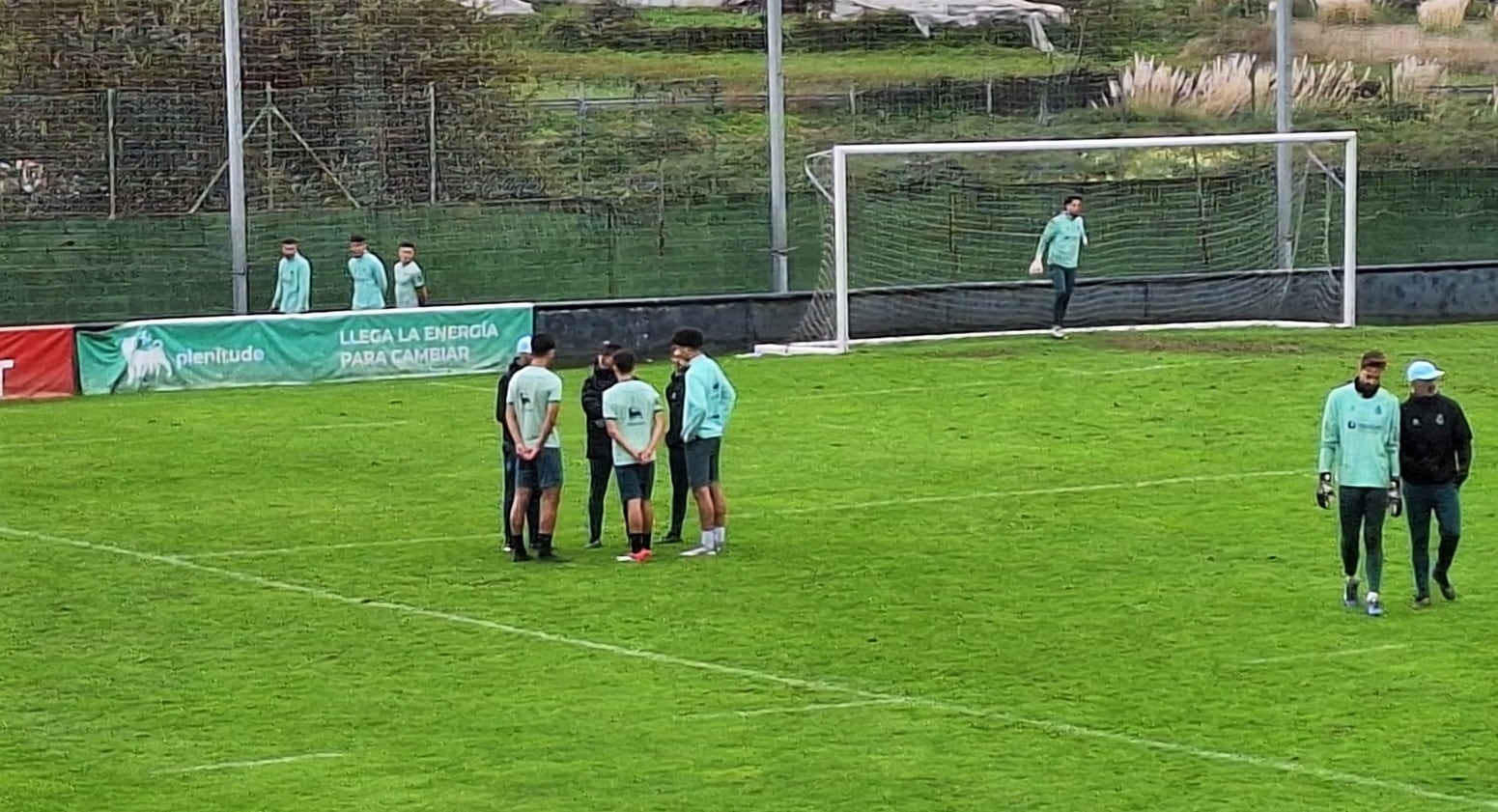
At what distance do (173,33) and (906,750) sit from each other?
26399mm

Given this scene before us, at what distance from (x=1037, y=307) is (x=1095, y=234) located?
3249 millimetres

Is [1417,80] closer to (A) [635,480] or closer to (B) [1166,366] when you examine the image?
(B) [1166,366]

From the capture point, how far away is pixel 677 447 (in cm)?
2100

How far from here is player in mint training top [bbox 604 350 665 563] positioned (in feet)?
66.4

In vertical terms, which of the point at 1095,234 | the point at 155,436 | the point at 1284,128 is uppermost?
the point at 1284,128

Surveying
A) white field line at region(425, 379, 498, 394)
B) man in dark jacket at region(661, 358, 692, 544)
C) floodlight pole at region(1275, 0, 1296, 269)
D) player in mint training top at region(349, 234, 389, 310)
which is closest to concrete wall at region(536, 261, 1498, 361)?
floodlight pole at region(1275, 0, 1296, 269)

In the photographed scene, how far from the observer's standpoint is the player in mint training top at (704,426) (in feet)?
66.8

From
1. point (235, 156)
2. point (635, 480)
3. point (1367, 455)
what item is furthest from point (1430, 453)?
point (235, 156)

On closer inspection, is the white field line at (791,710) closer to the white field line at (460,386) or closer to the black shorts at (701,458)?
the black shorts at (701,458)

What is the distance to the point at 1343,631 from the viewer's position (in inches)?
674

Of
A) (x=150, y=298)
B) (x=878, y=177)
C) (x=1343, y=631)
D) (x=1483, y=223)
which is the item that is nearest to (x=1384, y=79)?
(x=1483, y=223)

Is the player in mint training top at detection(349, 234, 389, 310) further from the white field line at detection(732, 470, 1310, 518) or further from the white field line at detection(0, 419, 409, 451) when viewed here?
the white field line at detection(732, 470, 1310, 518)

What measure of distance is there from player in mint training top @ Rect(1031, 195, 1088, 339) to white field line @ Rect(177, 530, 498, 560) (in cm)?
1720

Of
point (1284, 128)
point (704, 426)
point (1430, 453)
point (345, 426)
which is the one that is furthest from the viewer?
point (1284, 128)
